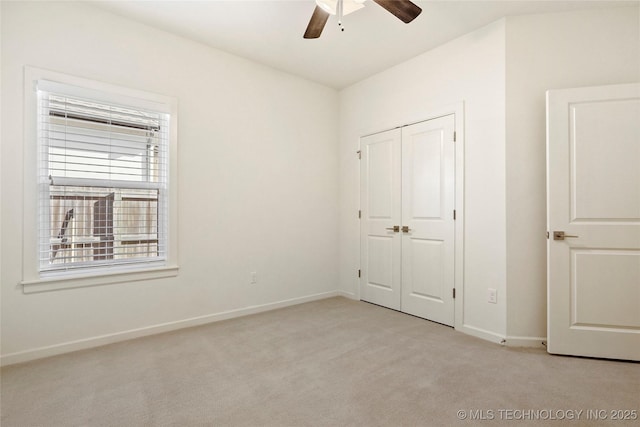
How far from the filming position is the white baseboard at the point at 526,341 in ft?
8.63

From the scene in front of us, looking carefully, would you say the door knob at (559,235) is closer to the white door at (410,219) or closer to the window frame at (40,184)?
the white door at (410,219)

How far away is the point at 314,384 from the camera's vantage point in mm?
2051

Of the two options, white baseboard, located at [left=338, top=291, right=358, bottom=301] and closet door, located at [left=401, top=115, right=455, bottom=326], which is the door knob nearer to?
closet door, located at [left=401, top=115, right=455, bottom=326]

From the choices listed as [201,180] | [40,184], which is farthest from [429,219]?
[40,184]

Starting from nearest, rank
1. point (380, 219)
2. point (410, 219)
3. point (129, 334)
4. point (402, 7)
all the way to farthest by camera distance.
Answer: point (402, 7)
point (129, 334)
point (410, 219)
point (380, 219)

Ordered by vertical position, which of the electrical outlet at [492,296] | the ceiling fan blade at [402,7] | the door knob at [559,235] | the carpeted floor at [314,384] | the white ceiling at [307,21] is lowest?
the carpeted floor at [314,384]

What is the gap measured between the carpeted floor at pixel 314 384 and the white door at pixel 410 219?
0.60m

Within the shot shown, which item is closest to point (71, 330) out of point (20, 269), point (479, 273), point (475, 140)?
point (20, 269)

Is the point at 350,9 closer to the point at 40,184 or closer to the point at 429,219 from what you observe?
the point at 429,219

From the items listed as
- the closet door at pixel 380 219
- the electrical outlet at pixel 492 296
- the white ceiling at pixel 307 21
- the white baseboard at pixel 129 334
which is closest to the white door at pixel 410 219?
the closet door at pixel 380 219

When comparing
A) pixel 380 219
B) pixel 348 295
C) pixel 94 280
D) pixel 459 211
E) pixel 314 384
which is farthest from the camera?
pixel 348 295

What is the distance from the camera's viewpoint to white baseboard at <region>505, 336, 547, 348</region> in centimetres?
263

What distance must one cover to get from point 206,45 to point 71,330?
2793 millimetres

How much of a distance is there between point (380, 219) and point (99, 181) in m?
2.83
